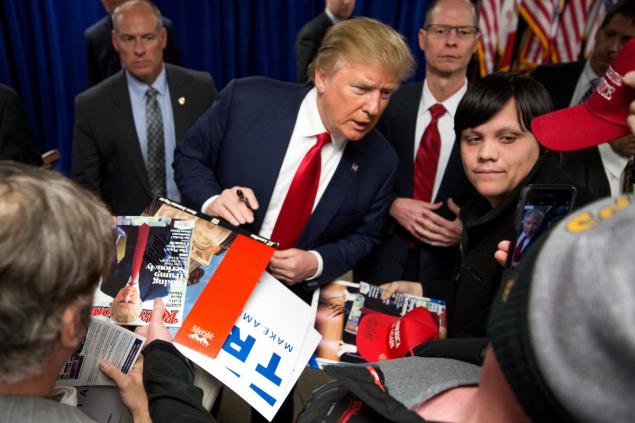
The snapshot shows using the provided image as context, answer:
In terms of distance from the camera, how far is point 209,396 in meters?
1.49

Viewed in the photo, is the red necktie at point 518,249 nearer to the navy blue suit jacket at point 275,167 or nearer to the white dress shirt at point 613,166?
the navy blue suit jacket at point 275,167

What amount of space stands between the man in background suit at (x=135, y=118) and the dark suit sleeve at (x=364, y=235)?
128cm

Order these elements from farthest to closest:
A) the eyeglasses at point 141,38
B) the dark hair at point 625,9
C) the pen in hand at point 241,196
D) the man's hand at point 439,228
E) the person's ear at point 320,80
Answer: the eyeglasses at point 141,38, the dark hair at point 625,9, the man's hand at point 439,228, the person's ear at point 320,80, the pen in hand at point 241,196

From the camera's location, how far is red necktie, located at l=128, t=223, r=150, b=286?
1.43 metres

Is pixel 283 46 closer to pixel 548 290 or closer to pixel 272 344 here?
pixel 272 344

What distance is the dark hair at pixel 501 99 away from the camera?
5.55 feet

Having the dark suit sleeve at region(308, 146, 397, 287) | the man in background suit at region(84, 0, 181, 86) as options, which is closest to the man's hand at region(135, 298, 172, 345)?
the dark suit sleeve at region(308, 146, 397, 287)

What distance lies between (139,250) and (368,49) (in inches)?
37.8

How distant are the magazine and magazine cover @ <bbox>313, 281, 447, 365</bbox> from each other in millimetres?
546

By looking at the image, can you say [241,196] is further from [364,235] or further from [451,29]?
[451,29]

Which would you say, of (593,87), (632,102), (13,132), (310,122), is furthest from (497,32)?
(13,132)

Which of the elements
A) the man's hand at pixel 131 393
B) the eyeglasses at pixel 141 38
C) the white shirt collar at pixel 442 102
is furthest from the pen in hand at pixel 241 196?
the eyeglasses at pixel 141 38

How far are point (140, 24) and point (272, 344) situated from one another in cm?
214

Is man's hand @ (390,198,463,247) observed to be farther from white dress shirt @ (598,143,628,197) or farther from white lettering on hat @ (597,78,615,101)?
white lettering on hat @ (597,78,615,101)
